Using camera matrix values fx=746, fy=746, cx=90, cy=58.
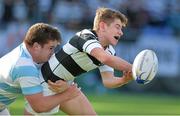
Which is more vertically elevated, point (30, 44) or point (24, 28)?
point (30, 44)

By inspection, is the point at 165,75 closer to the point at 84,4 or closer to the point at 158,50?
the point at 158,50

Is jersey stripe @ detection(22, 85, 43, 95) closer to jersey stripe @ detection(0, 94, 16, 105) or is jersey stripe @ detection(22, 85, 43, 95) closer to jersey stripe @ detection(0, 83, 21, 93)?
jersey stripe @ detection(0, 83, 21, 93)

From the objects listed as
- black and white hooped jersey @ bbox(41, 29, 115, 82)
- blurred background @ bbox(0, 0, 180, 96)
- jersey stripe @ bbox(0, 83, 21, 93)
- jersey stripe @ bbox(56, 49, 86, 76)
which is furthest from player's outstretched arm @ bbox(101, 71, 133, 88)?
blurred background @ bbox(0, 0, 180, 96)

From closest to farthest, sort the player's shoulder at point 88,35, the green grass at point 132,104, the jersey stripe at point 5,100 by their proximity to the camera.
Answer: the jersey stripe at point 5,100 < the player's shoulder at point 88,35 < the green grass at point 132,104

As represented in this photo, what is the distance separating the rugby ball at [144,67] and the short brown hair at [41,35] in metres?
1.02

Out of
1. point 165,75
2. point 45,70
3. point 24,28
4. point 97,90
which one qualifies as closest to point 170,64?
point 165,75

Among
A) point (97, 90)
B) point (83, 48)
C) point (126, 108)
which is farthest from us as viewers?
point (97, 90)

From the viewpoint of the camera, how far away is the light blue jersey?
8125 millimetres

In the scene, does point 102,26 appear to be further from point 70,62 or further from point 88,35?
point 70,62

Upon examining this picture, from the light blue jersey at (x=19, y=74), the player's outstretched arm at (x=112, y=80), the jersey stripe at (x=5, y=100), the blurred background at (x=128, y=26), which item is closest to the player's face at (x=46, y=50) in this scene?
the light blue jersey at (x=19, y=74)

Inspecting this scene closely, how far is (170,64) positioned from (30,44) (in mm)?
12165

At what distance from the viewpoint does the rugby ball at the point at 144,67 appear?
26.7 feet

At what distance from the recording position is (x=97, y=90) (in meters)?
19.7

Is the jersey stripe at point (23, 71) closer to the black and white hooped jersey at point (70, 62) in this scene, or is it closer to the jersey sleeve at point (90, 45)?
the jersey sleeve at point (90, 45)
